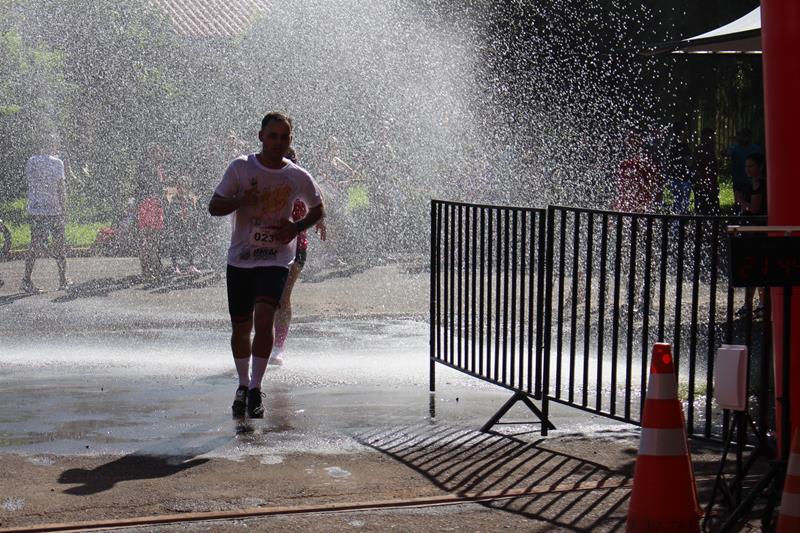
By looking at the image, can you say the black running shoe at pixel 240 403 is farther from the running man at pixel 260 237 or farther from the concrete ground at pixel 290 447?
the concrete ground at pixel 290 447

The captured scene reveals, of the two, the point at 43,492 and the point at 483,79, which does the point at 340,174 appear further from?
the point at 43,492

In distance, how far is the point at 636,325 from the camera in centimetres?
1335

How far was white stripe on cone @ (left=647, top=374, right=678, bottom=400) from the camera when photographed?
5309mm

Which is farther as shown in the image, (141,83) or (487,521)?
(141,83)

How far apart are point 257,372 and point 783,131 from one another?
11.5ft

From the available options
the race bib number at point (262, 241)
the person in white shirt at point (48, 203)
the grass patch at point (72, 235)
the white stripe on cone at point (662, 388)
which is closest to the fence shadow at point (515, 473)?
the white stripe on cone at point (662, 388)

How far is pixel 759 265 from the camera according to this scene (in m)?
5.30

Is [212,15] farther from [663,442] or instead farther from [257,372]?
[663,442]

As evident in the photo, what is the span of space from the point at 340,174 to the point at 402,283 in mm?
3999

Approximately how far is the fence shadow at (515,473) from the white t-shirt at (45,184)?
1014 cm

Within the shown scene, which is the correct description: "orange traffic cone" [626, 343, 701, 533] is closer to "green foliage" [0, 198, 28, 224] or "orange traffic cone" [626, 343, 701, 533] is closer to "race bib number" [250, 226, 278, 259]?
"race bib number" [250, 226, 278, 259]

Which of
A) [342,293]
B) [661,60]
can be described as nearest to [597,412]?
[342,293]

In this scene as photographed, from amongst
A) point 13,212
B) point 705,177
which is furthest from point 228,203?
point 13,212

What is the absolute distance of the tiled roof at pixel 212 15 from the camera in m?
34.5
